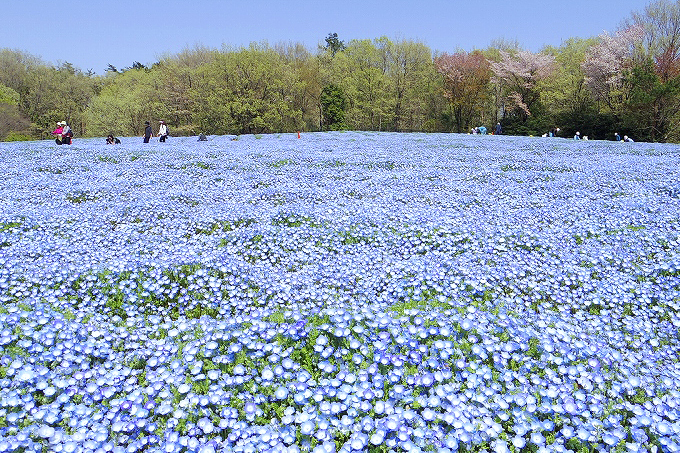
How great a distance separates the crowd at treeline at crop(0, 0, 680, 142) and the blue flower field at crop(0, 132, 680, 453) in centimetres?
3512

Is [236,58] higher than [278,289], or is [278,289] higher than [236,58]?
[236,58]

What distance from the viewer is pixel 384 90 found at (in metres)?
54.4

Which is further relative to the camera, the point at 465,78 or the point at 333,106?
the point at 465,78

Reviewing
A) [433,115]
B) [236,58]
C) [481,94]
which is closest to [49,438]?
[236,58]

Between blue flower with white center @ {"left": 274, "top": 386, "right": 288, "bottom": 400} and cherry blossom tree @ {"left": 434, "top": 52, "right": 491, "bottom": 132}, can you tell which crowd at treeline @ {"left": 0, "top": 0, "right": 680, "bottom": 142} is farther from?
blue flower with white center @ {"left": 274, "top": 386, "right": 288, "bottom": 400}

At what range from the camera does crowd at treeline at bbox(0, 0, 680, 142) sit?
37.9m

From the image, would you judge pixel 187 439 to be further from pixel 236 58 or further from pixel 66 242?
pixel 236 58

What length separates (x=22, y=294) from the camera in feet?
16.3

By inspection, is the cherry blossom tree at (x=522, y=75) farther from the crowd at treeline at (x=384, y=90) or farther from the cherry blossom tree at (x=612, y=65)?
the cherry blossom tree at (x=612, y=65)

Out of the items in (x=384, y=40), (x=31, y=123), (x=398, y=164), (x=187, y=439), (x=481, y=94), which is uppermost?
(x=384, y=40)

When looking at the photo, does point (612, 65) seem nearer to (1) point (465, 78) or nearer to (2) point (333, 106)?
(1) point (465, 78)

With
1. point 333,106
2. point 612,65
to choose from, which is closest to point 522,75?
point 612,65

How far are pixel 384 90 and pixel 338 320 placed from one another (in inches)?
2141

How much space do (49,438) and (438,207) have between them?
26.7 feet
